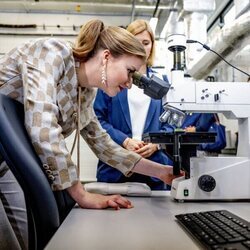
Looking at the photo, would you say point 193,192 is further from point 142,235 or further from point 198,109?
point 142,235

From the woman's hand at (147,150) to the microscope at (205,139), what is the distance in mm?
321

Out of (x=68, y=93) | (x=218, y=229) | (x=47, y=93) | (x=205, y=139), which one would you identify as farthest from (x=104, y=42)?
(x=218, y=229)

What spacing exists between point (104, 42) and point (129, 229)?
0.67 m

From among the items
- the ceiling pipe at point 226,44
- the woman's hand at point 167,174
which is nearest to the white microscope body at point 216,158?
the woman's hand at point 167,174

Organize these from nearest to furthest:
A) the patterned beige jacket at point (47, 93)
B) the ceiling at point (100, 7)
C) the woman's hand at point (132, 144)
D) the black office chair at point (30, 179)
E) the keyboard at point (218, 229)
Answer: the keyboard at point (218, 229) < the black office chair at point (30, 179) < the patterned beige jacket at point (47, 93) < the woman's hand at point (132, 144) < the ceiling at point (100, 7)

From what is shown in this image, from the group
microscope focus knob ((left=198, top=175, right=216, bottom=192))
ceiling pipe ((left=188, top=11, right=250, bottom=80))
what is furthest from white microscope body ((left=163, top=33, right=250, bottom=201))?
ceiling pipe ((left=188, top=11, right=250, bottom=80))

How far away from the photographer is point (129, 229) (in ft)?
2.17

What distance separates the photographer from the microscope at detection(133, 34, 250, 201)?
108 cm

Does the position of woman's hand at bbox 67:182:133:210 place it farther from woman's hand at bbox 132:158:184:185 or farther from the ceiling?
the ceiling

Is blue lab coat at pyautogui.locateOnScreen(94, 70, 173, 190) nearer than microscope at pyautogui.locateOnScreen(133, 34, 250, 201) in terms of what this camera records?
No

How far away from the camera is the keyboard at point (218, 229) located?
1.66 feet

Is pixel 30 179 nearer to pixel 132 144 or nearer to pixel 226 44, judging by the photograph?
pixel 132 144

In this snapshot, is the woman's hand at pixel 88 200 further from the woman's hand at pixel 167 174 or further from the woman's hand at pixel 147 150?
the woman's hand at pixel 147 150

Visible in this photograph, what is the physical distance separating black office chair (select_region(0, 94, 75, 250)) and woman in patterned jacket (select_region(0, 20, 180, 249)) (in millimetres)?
76
